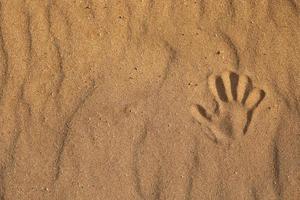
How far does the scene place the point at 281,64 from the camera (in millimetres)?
3760

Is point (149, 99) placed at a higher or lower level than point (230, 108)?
lower

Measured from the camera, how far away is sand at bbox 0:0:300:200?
364 centimetres

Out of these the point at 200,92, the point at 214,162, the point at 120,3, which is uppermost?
the point at 120,3

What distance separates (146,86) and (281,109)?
723 mm

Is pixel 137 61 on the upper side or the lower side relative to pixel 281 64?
lower

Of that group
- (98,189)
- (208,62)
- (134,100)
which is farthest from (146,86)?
(98,189)

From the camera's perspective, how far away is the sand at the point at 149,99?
3.64 m

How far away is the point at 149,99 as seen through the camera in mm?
3740

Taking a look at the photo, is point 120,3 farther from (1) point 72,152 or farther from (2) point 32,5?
(1) point 72,152

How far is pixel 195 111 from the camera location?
3.72 meters

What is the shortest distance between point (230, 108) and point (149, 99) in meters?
0.43

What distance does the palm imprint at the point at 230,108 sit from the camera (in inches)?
146

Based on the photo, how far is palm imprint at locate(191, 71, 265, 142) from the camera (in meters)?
3.70

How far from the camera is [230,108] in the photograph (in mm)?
3703
